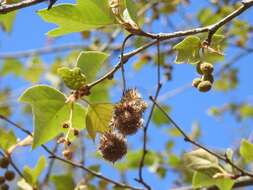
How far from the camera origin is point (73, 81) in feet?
6.27

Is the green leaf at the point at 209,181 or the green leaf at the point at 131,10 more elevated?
the green leaf at the point at 131,10

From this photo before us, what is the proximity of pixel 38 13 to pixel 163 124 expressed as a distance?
10.7 feet

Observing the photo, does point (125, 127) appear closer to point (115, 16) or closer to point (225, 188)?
point (115, 16)

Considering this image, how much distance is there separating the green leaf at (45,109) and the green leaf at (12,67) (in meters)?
3.54

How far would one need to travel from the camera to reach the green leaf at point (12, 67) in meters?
5.46

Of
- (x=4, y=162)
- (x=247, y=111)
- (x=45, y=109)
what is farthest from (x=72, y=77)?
(x=247, y=111)

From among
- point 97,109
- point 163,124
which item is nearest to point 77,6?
point 97,109

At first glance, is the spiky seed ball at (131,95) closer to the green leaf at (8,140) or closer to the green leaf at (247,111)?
the green leaf at (8,140)

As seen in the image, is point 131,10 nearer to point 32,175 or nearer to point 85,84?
point 85,84

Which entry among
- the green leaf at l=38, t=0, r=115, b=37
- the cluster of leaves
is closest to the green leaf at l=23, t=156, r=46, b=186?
the cluster of leaves

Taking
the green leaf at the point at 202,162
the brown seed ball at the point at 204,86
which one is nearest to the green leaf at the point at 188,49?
the brown seed ball at the point at 204,86

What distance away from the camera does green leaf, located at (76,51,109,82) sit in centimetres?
199

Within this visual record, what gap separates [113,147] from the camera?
1.93m

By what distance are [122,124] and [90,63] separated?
0.86ft
